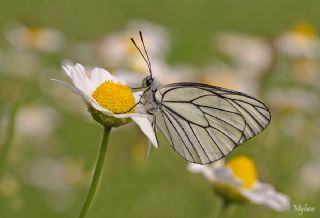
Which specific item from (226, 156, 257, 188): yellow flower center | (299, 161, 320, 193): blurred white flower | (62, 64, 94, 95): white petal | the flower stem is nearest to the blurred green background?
(299, 161, 320, 193): blurred white flower

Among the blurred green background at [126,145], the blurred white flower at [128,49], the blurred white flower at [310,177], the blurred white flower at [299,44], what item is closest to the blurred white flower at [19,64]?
the blurred green background at [126,145]

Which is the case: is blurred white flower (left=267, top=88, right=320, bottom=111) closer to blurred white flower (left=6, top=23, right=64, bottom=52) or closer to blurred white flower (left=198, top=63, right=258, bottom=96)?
blurred white flower (left=198, top=63, right=258, bottom=96)

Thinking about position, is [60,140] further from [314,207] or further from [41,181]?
[314,207]

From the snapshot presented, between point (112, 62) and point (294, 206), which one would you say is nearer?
point (294, 206)

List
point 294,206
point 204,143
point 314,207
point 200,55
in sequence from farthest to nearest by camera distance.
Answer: point 200,55
point 314,207
point 294,206
point 204,143

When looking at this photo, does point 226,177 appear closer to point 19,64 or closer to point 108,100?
point 108,100

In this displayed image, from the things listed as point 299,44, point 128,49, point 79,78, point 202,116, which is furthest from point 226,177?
point 299,44

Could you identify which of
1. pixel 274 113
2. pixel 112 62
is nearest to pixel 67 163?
pixel 112 62
